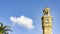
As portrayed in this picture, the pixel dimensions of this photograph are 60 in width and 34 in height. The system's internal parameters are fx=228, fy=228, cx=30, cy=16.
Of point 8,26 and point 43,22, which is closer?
point 8,26

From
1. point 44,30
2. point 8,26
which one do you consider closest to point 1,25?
point 8,26

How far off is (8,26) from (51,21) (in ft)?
99.1

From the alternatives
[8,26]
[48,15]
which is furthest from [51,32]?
[8,26]

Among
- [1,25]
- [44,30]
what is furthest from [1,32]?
[44,30]

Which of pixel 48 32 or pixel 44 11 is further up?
pixel 44 11

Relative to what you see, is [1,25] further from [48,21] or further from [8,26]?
[48,21]

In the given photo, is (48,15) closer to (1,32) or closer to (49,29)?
(49,29)

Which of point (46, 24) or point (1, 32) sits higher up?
point (46, 24)

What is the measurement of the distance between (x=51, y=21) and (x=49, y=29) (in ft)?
8.12

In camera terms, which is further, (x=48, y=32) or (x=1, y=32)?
(x=48, y=32)

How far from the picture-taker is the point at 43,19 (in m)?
65.1

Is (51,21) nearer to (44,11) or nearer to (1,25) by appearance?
(44,11)

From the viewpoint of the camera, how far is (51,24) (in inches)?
2534

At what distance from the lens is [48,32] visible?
63.9 m
